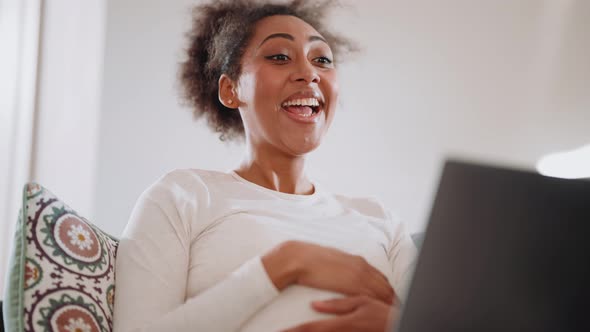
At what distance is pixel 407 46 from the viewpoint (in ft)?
5.83

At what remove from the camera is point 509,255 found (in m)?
0.49

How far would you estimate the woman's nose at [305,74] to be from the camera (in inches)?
49.0

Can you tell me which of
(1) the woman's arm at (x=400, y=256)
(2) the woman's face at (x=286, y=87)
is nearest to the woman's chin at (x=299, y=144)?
(2) the woman's face at (x=286, y=87)

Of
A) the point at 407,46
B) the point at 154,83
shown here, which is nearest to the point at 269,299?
the point at 154,83

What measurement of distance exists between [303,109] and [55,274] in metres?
0.59

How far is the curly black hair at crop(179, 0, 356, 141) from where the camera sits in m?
1.33

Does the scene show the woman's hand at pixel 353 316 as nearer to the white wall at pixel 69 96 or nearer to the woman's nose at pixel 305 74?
the woman's nose at pixel 305 74

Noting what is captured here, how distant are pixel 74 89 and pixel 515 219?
139cm

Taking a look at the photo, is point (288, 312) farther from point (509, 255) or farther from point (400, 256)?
point (509, 255)

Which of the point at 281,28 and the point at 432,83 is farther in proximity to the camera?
the point at 432,83

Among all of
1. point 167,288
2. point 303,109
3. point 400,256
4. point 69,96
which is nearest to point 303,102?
point 303,109

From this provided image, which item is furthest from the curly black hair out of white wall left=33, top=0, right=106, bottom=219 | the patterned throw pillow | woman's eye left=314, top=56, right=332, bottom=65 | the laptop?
the laptop

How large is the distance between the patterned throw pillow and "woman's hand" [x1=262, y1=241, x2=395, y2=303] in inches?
10.4

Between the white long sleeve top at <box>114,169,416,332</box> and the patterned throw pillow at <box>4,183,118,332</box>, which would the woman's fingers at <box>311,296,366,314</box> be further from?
the patterned throw pillow at <box>4,183,118,332</box>
